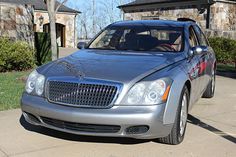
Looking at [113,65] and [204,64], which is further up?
[113,65]

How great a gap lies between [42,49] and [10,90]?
668 cm

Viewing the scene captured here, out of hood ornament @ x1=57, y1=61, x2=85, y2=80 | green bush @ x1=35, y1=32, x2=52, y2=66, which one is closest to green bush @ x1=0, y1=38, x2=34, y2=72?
green bush @ x1=35, y1=32, x2=52, y2=66

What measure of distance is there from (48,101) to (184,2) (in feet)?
58.2

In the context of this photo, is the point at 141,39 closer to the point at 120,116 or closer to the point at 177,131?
the point at 177,131

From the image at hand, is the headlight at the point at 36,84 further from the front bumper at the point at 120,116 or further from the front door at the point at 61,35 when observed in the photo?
the front door at the point at 61,35

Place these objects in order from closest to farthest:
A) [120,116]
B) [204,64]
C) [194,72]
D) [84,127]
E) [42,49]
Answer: [120,116], [84,127], [194,72], [204,64], [42,49]

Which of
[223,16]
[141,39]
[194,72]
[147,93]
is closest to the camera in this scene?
[147,93]

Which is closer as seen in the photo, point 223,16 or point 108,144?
point 108,144

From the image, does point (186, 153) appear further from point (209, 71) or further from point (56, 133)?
point (209, 71)

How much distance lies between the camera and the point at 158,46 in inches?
236

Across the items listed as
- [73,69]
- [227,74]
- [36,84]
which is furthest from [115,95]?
[227,74]

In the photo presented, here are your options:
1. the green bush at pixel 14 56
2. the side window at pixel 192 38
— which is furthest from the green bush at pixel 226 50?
the side window at pixel 192 38

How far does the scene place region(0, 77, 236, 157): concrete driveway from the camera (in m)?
4.71

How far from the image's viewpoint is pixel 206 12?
20.2 metres
